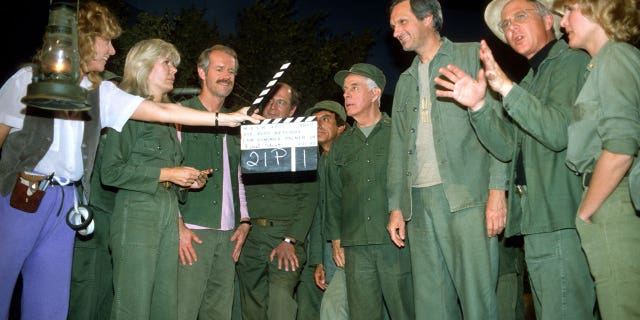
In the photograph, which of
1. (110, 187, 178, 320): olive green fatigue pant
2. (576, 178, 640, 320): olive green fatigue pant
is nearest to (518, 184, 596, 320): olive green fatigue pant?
(576, 178, 640, 320): olive green fatigue pant

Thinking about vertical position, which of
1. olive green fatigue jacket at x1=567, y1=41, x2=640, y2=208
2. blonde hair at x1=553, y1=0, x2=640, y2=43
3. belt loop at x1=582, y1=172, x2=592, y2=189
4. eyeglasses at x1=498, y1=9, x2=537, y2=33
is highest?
eyeglasses at x1=498, y1=9, x2=537, y2=33

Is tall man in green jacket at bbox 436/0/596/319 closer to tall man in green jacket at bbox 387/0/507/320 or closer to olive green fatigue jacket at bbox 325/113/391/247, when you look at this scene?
tall man in green jacket at bbox 387/0/507/320

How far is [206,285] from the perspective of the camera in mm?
4789

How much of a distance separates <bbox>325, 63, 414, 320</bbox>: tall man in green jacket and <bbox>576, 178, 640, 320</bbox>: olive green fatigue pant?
7.16 ft

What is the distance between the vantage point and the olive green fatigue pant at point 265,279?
5.29 meters

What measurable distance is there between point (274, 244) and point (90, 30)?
8.93 feet

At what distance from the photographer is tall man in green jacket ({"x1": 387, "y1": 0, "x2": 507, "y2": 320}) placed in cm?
375

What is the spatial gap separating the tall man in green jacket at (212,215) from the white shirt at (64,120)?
1.25 m

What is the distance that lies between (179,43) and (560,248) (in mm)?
8269

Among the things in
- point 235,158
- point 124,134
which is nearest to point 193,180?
point 124,134

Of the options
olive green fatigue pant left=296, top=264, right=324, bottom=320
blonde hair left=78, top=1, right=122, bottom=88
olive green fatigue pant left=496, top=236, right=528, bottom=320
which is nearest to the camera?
blonde hair left=78, top=1, right=122, bottom=88

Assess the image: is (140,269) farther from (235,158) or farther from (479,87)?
(479,87)

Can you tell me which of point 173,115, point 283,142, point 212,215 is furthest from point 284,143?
point 212,215

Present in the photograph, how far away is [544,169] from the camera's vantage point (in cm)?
321
